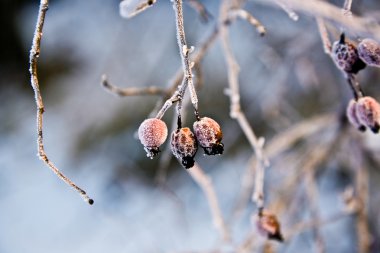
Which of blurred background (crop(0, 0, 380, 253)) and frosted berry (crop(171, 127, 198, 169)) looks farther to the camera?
blurred background (crop(0, 0, 380, 253))

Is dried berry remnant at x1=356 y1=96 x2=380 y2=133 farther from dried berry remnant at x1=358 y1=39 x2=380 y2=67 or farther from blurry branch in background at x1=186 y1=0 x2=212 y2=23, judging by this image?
blurry branch in background at x1=186 y1=0 x2=212 y2=23

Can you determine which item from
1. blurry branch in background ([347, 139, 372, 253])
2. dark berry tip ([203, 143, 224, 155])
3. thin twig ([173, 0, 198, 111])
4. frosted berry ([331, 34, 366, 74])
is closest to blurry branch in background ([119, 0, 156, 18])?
thin twig ([173, 0, 198, 111])

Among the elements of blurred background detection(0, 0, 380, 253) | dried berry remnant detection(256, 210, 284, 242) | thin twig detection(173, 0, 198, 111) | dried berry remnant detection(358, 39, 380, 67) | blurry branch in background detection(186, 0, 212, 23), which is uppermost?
thin twig detection(173, 0, 198, 111)

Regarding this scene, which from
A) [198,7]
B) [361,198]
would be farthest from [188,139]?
[361,198]

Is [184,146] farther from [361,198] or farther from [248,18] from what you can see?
[361,198]

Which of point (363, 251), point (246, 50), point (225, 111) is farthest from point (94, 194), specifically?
point (363, 251)

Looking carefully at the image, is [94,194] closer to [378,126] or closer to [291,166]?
[291,166]
